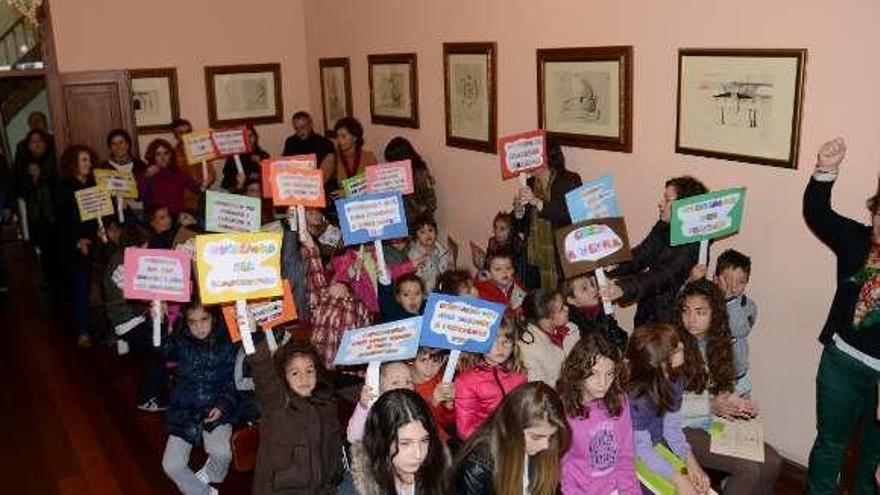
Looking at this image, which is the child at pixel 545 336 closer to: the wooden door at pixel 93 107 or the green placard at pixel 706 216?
the green placard at pixel 706 216

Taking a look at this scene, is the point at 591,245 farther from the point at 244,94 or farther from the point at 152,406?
the point at 244,94

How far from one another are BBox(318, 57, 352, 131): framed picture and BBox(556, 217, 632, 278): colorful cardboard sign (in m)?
5.14

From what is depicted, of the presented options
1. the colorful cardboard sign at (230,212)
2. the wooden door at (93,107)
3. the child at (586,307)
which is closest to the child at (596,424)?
the child at (586,307)

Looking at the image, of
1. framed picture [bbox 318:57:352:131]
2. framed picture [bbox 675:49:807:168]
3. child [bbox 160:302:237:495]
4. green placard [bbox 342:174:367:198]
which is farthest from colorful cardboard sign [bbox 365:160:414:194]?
framed picture [bbox 318:57:352:131]

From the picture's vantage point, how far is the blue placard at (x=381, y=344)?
11.3 feet

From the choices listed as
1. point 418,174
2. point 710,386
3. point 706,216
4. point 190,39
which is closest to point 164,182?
point 190,39

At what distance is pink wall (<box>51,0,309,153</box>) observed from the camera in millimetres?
8820

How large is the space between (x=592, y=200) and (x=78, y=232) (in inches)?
185

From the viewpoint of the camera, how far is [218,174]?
30.9 feet

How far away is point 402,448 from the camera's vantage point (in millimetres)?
2916

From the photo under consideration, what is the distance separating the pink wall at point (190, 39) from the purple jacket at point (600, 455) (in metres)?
7.31

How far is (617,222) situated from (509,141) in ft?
4.07

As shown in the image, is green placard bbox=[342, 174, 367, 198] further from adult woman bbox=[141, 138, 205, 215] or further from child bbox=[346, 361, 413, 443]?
child bbox=[346, 361, 413, 443]

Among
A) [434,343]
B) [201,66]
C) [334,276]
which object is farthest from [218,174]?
[434,343]
